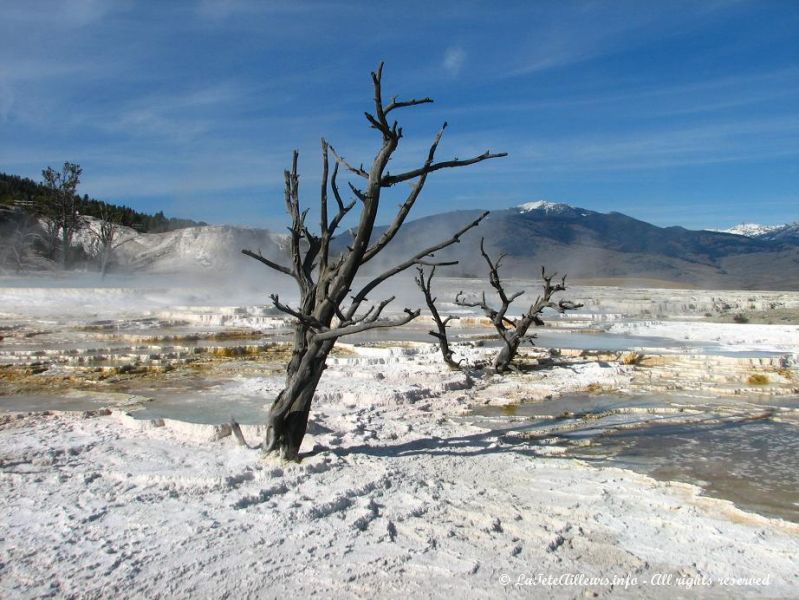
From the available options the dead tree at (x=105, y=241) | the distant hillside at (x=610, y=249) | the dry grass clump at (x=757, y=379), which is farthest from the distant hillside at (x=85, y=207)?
the dry grass clump at (x=757, y=379)

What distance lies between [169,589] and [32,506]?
4.56 ft

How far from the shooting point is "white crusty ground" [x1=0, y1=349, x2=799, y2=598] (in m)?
2.80

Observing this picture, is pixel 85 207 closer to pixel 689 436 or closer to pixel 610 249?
pixel 689 436

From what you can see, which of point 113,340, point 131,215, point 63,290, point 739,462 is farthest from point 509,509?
point 131,215

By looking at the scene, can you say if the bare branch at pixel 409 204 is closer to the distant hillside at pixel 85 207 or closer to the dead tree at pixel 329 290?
the dead tree at pixel 329 290

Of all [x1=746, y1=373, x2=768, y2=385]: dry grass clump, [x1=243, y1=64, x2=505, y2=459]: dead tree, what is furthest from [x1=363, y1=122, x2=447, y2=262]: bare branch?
[x1=746, y1=373, x2=768, y2=385]: dry grass clump

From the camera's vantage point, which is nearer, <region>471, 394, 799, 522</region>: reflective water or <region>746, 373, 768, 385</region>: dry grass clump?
<region>471, 394, 799, 522</region>: reflective water

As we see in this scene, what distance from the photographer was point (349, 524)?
11.1 ft

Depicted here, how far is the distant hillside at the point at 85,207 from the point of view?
40.5m

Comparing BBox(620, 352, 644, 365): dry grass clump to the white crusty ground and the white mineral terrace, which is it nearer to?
the white mineral terrace

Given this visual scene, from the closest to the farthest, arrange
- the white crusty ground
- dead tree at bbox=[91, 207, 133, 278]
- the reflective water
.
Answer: the white crusty ground, the reflective water, dead tree at bbox=[91, 207, 133, 278]

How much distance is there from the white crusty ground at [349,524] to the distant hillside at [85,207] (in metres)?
36.2

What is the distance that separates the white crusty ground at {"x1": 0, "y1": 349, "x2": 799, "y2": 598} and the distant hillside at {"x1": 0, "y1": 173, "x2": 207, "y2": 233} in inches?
1424

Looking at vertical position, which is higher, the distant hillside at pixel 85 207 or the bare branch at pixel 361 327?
the distant hillside at pixel 85 207
